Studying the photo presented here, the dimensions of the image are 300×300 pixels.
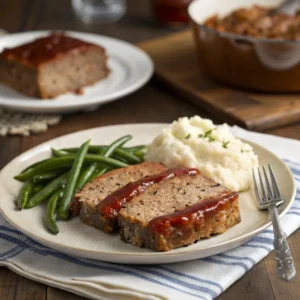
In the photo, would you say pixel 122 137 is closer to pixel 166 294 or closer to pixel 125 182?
pixel 125 182

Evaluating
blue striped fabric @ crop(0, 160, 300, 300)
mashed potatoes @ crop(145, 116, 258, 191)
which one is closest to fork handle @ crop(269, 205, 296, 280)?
blue striped fabric @ crop(0, 160, 300, 300)

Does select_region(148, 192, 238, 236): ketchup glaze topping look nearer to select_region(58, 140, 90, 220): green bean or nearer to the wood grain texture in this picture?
select_region(58, 140, 90, 220): green bean

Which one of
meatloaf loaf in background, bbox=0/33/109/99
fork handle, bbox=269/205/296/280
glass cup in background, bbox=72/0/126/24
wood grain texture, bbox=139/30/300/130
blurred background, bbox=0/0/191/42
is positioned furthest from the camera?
glass cup in background, bbox=72/0/126/24

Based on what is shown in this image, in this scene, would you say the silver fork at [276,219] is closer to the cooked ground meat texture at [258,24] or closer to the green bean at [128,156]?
the green bean at [128,156]

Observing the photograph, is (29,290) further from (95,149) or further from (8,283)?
(95,149)

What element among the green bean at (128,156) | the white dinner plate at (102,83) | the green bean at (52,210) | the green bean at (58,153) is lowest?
the white dinner plate at (102,83)

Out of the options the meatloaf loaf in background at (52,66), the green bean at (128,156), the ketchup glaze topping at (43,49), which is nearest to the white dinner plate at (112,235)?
the green bean at (128,156)

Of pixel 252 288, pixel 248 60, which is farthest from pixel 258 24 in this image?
pixel 252 288
